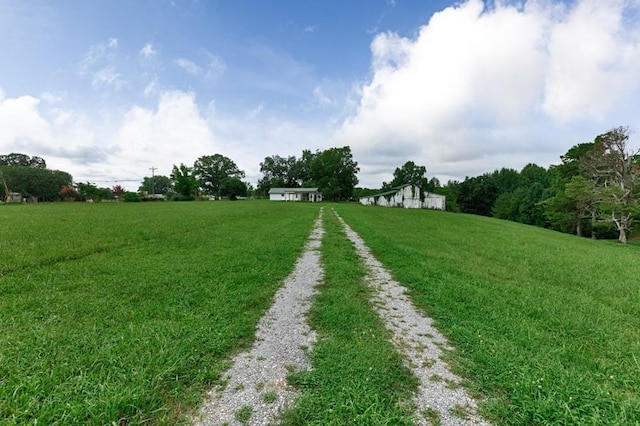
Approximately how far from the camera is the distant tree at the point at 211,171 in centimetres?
8400

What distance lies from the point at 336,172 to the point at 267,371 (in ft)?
227

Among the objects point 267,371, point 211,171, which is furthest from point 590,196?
point 211,171

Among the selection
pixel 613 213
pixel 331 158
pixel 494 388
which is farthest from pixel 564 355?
pixel 331 158

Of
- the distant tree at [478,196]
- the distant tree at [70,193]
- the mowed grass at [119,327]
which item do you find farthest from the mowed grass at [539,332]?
the distant tree at [70,193]

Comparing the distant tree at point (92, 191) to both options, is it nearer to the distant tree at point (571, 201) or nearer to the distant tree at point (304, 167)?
the distant tree at point (304, 167)

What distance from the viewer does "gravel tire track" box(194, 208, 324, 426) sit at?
242cm

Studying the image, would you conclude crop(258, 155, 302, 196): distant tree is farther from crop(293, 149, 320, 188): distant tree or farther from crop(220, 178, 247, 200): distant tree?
crop(220, 178, 247, 200): distant tree

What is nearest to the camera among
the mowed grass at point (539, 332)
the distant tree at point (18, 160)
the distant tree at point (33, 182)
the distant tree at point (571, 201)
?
the mowed grass at point (539, 332)

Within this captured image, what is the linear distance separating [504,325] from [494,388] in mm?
1850

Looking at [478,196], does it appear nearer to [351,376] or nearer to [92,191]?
[351,376]

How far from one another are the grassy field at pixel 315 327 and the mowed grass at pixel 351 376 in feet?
0.05

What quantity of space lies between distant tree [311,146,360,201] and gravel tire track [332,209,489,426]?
211 feet

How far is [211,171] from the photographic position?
8475 cm

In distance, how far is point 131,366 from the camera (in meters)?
2.97
